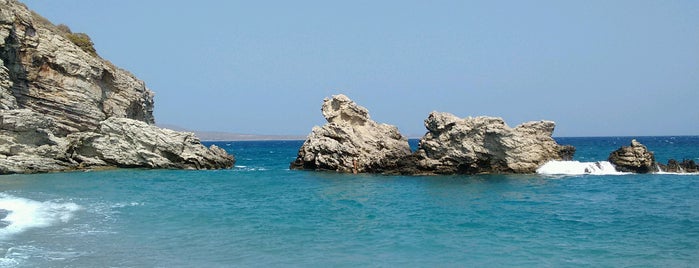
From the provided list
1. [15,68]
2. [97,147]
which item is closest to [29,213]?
[97,147]

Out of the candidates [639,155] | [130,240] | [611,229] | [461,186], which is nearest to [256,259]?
[130,240]

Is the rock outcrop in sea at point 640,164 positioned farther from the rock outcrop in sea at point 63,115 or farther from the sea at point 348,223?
the rock outcrop in sea at point 63,115

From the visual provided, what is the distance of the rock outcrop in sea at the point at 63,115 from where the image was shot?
4125cm

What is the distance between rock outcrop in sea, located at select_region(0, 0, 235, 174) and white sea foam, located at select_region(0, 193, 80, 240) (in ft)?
45.0

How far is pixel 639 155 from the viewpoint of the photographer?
4475cm

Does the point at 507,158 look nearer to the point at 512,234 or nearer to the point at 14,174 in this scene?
the point at 512,234

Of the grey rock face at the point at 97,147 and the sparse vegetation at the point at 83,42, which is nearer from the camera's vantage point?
the grey rock face at the point at 97,147

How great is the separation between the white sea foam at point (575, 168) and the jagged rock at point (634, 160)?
0.66 metres

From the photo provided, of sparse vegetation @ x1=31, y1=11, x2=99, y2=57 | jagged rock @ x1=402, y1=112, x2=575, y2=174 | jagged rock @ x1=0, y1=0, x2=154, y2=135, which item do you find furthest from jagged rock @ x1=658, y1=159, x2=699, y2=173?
sparse vegetation @ x1=31, y1=11, x2=99, y2=57

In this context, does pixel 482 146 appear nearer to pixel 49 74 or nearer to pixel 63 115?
pixel 63 115

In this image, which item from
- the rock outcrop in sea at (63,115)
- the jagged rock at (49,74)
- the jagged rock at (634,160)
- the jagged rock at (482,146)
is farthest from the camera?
the jagged rock at (49,74)

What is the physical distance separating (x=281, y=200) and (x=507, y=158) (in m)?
20.8

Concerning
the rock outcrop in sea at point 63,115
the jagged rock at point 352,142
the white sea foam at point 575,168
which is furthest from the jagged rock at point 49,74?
the white sea foam at point 575,168

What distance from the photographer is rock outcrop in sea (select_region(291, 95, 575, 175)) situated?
43816 millimetres
